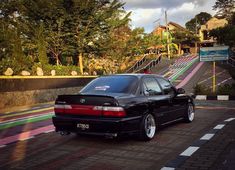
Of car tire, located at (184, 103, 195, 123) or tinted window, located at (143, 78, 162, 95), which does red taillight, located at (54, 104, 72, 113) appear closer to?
tinted window, located at (143, 78, 162, 95)

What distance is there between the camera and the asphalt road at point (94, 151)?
641 cm

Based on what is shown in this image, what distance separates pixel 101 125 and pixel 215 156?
226cm

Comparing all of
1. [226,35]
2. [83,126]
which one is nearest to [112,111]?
[83,126]

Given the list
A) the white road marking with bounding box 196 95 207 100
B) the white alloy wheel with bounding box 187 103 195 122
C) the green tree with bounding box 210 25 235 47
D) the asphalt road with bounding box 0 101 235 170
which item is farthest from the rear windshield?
the green tree with bounding box 210 25 235 47

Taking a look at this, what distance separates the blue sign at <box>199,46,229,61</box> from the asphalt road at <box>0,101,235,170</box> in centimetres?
1376

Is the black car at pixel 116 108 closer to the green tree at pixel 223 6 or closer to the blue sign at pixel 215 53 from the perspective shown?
the blue sign at pixel 215 53

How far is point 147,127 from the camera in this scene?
8.44 m

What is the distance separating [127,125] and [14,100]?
13.1 meters

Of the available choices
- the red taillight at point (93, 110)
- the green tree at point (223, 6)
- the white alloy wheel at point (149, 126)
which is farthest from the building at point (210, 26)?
the red taillight at point (93, 110)

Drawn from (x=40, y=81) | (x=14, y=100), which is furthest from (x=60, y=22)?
(x=14, y=100)

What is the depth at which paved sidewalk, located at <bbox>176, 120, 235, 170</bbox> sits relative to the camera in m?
6.09

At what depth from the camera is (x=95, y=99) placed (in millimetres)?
7859

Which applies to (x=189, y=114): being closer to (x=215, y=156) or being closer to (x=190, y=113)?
(x=190, y=113)

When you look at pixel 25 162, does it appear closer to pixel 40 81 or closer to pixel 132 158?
pixel 132 158
